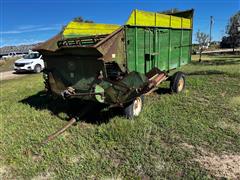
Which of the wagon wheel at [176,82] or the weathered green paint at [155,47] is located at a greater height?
the weathered green paint at [155,47]

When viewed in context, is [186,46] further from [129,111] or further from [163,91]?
[129,111]

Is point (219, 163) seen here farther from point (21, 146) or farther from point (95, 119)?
point (21, 146)

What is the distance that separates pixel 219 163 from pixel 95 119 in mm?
3121

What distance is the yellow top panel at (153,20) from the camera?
5686 mm

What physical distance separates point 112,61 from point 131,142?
→ 1.73 meters

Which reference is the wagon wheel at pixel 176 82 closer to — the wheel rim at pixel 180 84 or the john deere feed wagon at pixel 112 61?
the wheel rim at pixel 180 84

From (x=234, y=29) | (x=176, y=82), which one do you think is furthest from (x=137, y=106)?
(x=234, y=29)

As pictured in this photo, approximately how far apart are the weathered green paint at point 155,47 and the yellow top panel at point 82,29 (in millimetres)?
1928

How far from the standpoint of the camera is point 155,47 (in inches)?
268

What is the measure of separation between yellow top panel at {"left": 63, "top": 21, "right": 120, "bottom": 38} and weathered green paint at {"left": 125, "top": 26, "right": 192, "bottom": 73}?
1.93 m

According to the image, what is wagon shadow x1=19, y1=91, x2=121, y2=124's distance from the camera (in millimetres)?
6135

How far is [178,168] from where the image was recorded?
152 inches

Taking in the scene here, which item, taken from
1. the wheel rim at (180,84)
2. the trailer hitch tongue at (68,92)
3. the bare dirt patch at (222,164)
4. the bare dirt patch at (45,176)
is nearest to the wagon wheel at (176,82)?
the wheel rim at (180,84)

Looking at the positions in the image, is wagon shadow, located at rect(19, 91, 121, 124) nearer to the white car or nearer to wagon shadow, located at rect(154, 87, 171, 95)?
wagon shadow, located at rect(154, 87, 171, 95)
